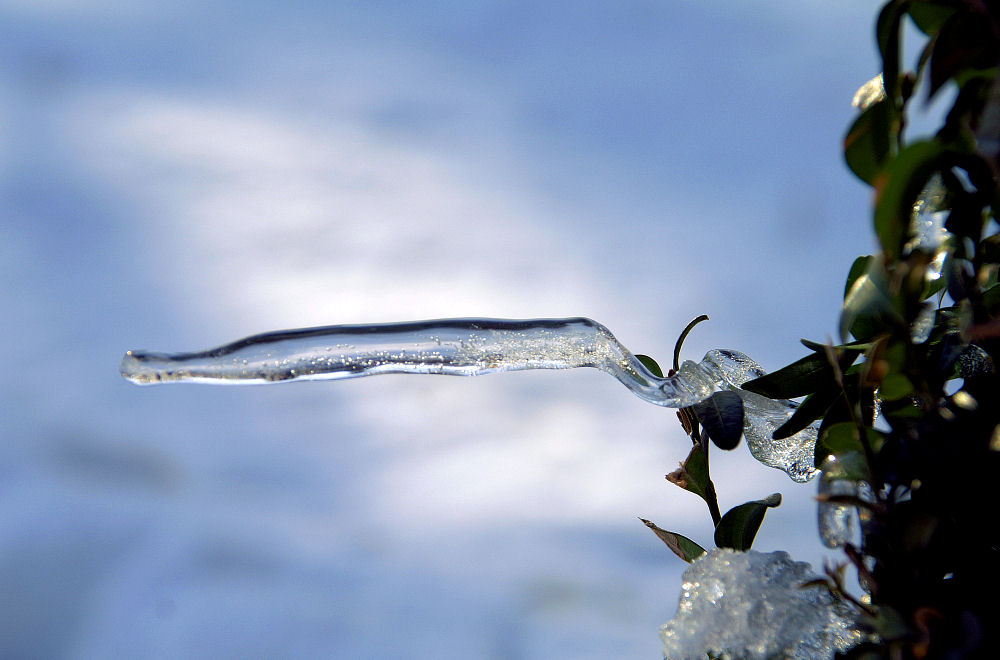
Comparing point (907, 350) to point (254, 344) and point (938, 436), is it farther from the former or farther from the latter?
point (254, 344)

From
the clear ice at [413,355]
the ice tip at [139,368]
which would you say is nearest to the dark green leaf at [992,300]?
the clear ice at [413,355]

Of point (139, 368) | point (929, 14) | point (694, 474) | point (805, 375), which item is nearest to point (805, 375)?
point (805, 375)

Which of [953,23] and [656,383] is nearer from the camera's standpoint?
[953,23]

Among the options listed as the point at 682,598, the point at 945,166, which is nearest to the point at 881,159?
the point at 945,166

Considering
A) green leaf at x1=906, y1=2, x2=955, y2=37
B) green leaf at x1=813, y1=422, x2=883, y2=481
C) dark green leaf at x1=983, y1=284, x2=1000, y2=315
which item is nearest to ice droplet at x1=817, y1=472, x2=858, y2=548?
green leaf at x1=813, y1=422, x2=883, y2=481

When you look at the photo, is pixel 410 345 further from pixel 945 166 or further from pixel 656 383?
pixel 945 166

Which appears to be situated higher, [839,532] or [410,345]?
[410,345]
